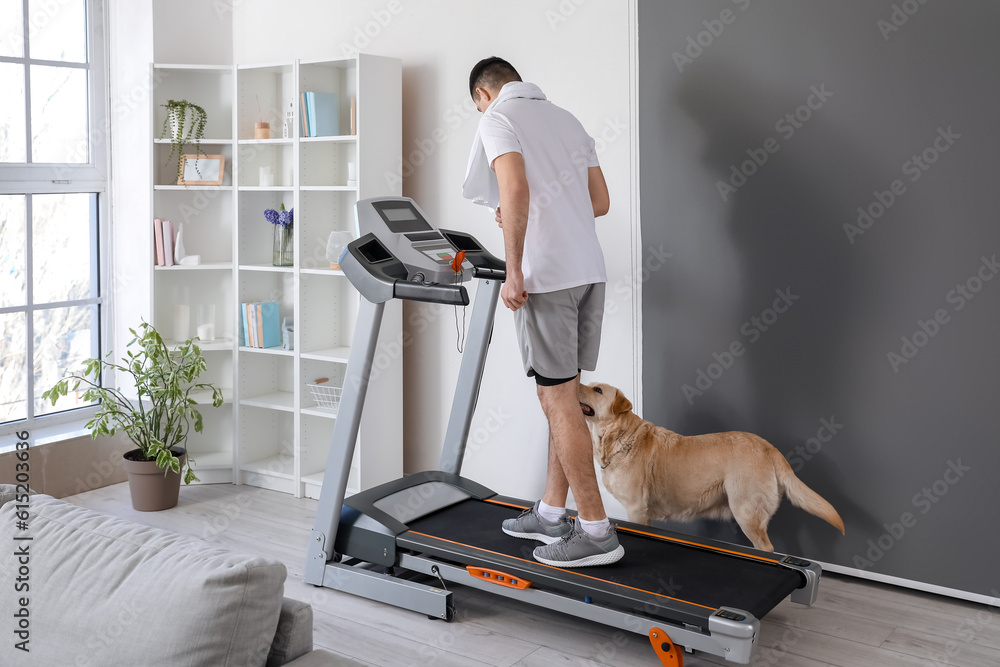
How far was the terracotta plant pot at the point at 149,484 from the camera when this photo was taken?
378 cm

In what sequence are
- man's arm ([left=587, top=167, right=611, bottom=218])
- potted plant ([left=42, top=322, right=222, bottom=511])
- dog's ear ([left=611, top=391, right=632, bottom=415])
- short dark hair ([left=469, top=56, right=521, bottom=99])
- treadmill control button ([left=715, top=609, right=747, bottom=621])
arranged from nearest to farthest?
1. treadmill control button ([left=715, top=609, right=747, bottom=621])
2. short dark hair ([left=469, top=56, right=521, bottom=99])
3. man's arm ([left=587, top=167, right=611, bottom=218])
4. dog's ear ([left=611, top=391, right=632, bottom=415])
5. potted plant ([left=42, top=322, right=222, bottom=511])

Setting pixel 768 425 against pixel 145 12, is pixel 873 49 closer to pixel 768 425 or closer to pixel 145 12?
pixel 768 425

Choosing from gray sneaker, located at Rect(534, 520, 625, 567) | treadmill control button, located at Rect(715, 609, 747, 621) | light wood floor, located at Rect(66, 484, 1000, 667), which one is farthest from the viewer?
gray sneaker, located at Rect(534, 520, 625, 567)

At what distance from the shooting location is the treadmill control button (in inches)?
89.9

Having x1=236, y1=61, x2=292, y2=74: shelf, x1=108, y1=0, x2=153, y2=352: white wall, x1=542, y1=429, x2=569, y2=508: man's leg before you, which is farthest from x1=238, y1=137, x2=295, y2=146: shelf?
x1=542, y1=429, x2=569, y2=508: man's leg

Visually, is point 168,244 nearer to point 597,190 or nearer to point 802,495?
point 597,190

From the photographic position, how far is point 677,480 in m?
3.13

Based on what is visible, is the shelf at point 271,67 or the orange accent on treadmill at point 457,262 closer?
the orange accent on treadmill at point 457,262

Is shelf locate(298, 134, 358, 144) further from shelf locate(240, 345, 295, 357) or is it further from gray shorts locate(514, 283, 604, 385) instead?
gray shorts locate(514, 283, 604, 385)

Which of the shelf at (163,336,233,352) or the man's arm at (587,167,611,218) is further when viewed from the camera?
the shelf at (163,336,233,352)

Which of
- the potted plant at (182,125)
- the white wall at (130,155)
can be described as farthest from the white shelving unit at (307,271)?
the white wall at (130,155)

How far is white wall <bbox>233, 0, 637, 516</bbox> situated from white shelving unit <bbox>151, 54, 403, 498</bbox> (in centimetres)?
14

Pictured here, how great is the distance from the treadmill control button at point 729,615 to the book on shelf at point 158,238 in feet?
10.1

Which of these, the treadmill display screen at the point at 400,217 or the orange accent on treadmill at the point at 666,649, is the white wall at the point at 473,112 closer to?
the treadmill display screen at the point at 400,217
